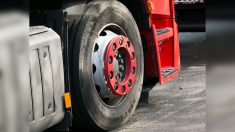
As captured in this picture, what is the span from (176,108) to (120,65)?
1108 millimetres

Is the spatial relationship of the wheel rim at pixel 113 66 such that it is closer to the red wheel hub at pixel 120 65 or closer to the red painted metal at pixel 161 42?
the red wheel hub at pixel 120 65

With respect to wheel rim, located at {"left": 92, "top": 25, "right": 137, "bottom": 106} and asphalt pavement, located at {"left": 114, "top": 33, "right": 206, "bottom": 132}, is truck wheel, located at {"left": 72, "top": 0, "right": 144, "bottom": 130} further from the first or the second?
asphalt pavement, located at {"left": 114, "top": 33, "right": 206, "bottom": 132}

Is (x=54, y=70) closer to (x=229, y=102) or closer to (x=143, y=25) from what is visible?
(x=143, y=25)

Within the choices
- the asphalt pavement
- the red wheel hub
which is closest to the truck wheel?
the red wheel hub

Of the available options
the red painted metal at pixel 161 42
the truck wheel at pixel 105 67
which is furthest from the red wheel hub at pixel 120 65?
the red painted metal at pixel 161 42

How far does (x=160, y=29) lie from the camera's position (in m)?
4.23

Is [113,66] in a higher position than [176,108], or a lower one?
higher

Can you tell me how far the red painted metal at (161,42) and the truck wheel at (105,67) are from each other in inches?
10.3

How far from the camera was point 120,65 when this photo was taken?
3355 mm

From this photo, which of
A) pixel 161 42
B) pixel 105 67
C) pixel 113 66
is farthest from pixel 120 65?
pixel 161 42

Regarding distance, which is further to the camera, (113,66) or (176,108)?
(176,108)

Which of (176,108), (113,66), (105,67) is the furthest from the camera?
(176,108)

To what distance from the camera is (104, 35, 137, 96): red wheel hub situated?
3143 mm

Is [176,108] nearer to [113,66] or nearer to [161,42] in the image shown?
[161,42]
